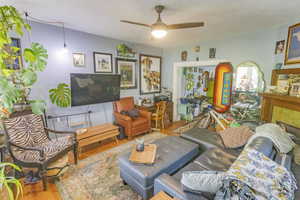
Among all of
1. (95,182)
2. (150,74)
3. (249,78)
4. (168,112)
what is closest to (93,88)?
(95,182)

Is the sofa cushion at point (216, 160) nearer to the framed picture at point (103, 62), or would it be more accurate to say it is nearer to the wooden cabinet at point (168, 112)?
the wooden cabinet at point (168, 112)

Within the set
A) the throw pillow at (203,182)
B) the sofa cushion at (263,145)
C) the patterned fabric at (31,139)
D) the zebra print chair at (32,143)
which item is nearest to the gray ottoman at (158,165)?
the throw pillow at (203,182)

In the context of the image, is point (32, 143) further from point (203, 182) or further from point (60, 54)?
point (203, 182)

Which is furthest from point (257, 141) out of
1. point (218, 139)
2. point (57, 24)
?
point (57, 24)

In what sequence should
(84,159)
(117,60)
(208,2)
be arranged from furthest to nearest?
(117,60) → (84,159) → (208,2)

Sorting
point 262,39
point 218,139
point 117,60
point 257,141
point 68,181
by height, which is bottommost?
point 68,181

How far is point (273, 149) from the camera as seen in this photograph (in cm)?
157

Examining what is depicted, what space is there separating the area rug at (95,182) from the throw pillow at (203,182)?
1008mm

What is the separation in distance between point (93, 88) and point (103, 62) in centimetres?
79

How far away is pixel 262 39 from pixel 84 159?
13.8 ft

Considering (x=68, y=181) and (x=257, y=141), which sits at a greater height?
(x=257, y=141)

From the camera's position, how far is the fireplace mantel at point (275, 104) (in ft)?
7.13

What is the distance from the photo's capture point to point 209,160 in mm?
1785

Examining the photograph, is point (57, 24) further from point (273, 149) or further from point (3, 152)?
point (273, 149)
